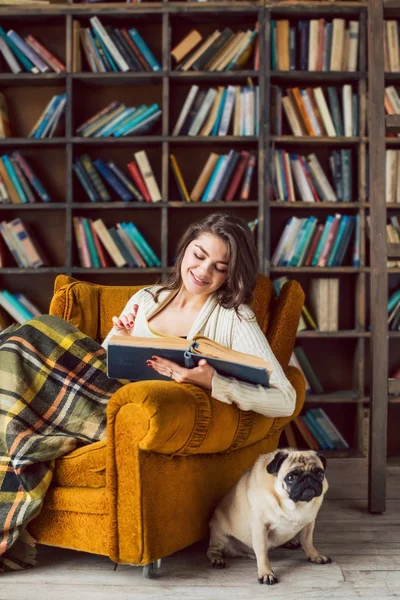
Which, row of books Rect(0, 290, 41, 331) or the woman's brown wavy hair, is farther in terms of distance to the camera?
row of books Rect(0, 290, 41, 331)

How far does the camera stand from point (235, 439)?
6.68 feet

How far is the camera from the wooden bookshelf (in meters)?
3.41

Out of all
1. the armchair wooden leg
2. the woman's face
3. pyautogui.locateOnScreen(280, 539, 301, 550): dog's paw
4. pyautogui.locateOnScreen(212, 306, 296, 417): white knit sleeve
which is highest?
the woman's face

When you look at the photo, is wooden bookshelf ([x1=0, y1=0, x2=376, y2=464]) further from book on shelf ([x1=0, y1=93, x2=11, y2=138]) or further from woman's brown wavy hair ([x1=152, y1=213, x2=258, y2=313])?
woman's brown wavy hair ([x1=152, y1=213, x2=258, y2=313])

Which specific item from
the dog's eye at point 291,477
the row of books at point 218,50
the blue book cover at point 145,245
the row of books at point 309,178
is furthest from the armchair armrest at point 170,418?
the row of books at point 218,50

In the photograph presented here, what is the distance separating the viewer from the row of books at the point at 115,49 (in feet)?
11.3

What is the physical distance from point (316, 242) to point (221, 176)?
56 centimetres

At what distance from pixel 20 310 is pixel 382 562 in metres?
2.16

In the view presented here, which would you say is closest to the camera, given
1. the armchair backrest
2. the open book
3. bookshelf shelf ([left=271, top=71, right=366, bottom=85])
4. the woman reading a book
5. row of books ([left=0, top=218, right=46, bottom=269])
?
the open book

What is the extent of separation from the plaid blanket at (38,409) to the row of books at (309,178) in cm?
162

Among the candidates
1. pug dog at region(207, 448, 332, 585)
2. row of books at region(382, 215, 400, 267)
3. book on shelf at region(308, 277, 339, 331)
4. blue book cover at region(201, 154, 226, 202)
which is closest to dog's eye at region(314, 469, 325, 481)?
pug dog at region(207, 448, 332, 585)

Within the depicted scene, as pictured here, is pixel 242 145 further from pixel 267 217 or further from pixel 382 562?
pixel 382 562

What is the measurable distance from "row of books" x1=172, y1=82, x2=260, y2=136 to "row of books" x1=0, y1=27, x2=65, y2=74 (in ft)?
2.14

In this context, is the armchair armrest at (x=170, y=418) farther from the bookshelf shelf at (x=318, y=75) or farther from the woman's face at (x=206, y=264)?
the bookshelf shelf at (x=318, y=75)
